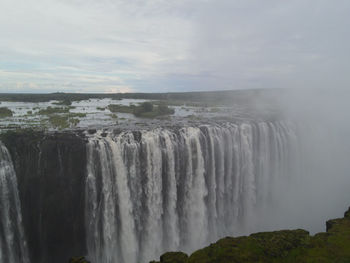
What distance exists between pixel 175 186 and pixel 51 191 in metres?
7.17

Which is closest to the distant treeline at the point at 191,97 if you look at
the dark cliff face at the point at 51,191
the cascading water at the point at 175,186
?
the cascading water at the point at 175,186

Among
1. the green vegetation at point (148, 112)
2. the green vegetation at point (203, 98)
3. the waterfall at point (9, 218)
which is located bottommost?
the waterfall at point (9, 218)

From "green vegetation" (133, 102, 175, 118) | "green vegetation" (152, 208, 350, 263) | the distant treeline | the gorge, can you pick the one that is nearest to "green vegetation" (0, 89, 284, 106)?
the distant treeline

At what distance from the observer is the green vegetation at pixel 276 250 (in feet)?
23.8

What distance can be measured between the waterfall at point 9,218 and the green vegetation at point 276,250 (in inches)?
325

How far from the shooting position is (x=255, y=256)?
289 inches

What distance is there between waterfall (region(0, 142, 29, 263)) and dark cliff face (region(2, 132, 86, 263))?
263 mm

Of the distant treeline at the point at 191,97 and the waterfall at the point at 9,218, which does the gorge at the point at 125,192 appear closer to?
the waterfall at the point at 9,218

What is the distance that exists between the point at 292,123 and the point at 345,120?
10373 millimetres

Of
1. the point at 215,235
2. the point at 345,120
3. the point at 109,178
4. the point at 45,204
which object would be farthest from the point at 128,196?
the point at 345,120

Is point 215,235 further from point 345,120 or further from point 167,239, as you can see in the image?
point 345,120

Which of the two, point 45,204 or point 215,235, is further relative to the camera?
point 215,235

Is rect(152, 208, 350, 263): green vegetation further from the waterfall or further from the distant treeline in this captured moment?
the distant treeline

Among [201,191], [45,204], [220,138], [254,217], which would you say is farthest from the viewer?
[254,217]
